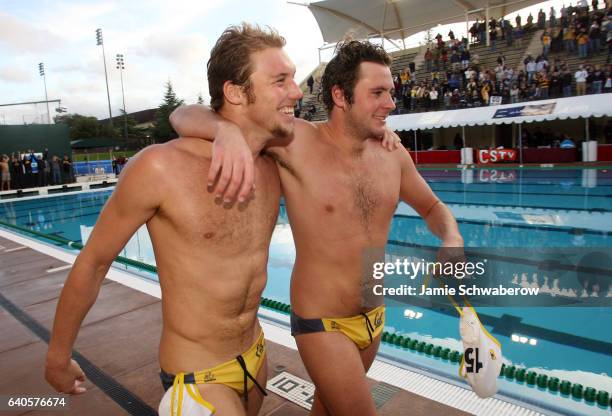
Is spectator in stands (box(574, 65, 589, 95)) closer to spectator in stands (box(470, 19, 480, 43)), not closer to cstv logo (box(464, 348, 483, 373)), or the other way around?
spectator in stands (box(470, 19, 480, 43))

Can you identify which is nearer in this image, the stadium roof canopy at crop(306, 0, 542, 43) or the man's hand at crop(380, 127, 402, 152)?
the man's hand at crop(380, 127, 402, 152)

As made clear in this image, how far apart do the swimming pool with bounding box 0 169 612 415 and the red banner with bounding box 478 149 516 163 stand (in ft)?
5.02

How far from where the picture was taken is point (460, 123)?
16.5m

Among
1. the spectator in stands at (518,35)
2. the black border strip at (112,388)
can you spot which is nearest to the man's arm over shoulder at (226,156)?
the black border strip at (112,388)

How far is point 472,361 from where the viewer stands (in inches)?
67.1

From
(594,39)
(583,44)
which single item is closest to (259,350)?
(583,44)

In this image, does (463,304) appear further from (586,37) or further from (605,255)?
(586,37)

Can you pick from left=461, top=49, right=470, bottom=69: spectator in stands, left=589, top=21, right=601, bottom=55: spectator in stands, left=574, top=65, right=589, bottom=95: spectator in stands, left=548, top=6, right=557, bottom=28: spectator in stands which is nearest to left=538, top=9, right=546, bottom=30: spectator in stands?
left=548, top=6, right=557, bottom=28: spectator in stands

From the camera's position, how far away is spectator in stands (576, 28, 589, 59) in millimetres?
17312

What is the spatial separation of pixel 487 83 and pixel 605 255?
1373cm

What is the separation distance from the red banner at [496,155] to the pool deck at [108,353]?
51.3 feet

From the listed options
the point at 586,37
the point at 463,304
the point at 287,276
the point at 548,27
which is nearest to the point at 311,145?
the point at 463,304

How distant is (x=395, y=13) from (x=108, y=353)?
29.4 metres

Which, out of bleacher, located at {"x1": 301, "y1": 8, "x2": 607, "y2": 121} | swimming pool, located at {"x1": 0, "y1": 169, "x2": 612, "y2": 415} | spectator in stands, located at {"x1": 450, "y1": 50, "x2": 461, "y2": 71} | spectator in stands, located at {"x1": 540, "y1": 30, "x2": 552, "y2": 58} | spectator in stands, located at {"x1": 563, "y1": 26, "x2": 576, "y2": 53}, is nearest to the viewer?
swimming pool, located at {"x1": 0, "y1": 169, "x2": 612, "y2": 415}
